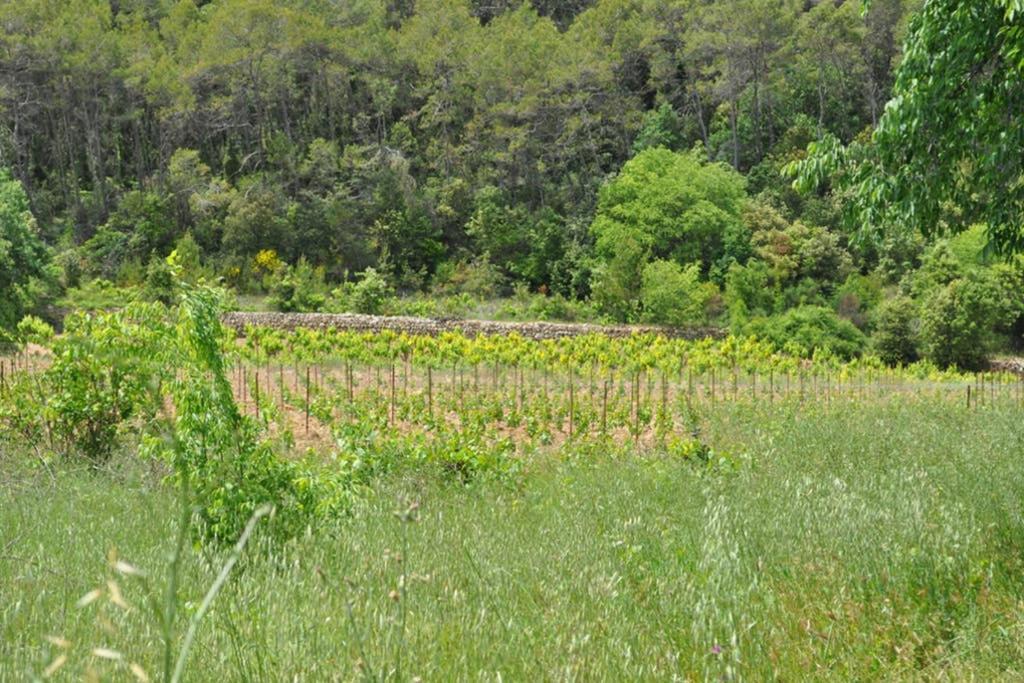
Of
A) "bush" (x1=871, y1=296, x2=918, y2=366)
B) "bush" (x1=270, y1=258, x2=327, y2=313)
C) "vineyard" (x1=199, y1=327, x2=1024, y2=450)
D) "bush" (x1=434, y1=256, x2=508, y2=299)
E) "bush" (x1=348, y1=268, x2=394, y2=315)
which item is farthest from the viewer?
"bush" (x1=434, y1=256, x2=508, y2=299)

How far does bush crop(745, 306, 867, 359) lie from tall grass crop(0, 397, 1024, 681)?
71.2ft

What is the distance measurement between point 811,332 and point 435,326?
1144 cm

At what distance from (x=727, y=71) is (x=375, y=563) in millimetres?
39589

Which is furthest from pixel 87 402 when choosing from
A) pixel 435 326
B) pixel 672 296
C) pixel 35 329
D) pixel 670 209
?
pixel 670 209

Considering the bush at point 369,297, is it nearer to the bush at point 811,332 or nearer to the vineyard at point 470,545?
the bush at point 811,332

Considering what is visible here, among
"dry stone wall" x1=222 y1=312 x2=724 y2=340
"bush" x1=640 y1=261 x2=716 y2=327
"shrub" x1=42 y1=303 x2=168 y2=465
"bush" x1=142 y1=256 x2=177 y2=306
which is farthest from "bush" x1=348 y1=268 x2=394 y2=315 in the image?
"shrub" x1=42 y1=303 x2=168 y2=465

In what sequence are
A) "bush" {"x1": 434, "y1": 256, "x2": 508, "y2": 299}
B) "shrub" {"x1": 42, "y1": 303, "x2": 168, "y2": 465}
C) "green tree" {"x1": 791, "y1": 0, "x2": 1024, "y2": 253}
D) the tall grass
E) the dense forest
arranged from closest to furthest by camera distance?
the tall grass
"green tree" {"x1": 791, "y1": 0, "x2": 1024, "y2": 253}
"shrub" {"x1": 42, "y1": 303, "x2": 168, "y2": 465}
the dense forest
"bush" {"x1": 434, "y1": 256, "x2": 508, "y2": 299}

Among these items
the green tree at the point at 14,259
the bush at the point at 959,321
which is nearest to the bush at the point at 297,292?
the green tree at the point at 14,259

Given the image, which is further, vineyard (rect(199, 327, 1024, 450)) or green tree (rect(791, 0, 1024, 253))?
vineyard (rect(199, 327, 1024, 450))

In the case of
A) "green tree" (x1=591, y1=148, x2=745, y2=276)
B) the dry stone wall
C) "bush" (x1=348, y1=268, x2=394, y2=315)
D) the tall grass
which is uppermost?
"green tree" (x1=591, y1=148, x2=745, y2=276)

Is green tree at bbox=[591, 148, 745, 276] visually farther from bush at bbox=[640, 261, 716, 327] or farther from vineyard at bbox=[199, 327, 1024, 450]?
vineyard at bbox=[199, 327, 1024, 450]

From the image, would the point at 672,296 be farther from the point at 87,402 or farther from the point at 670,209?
the point at 87,402

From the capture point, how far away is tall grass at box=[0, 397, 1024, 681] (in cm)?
278

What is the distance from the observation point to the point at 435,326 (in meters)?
29.8
